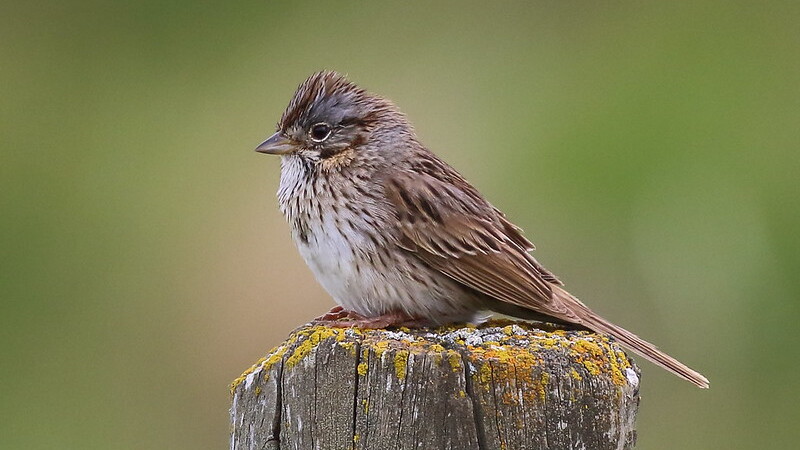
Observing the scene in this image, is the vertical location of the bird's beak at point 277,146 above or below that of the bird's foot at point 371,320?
above

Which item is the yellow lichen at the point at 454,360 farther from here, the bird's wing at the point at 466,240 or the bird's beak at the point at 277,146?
the bird's beak at the point at 277,146

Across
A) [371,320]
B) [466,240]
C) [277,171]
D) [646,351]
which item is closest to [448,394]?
[371,320]

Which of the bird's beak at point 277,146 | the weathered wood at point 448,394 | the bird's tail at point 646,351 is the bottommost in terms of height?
the bird's tail at point 646,351

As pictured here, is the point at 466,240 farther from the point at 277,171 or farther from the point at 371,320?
the point at 277,171

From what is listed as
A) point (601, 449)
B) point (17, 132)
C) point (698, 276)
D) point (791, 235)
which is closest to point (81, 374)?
point (17, 132)

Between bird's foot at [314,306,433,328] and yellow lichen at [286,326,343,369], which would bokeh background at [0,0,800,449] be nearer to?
bird's foot at [314,306,433,328]

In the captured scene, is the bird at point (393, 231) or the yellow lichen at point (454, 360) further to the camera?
the bird at point (393, 231)

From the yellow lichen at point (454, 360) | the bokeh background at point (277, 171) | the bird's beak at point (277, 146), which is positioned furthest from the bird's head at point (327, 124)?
the bokeh background at point (277, 171)

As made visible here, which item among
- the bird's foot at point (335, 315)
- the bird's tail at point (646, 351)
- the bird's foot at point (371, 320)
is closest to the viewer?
the bird's foot at point (371, 320)
